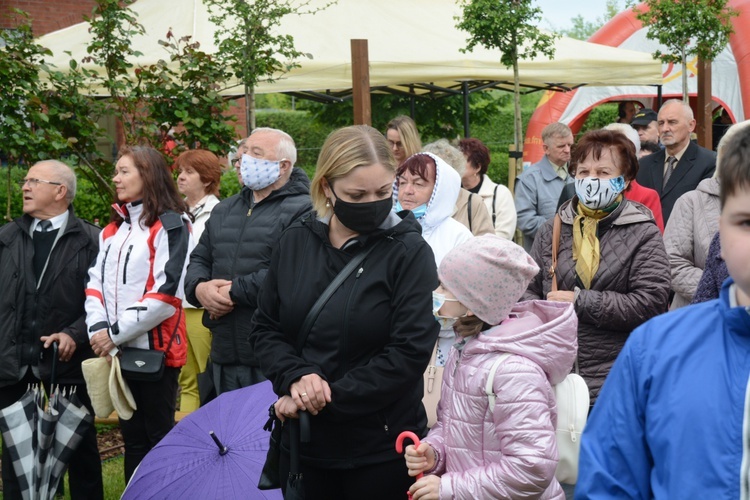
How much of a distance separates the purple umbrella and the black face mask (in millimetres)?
1236

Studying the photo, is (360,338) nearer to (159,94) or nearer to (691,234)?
(691,234)

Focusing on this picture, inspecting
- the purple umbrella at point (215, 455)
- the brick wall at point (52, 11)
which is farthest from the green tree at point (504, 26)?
the brick wall at point (52, 11)

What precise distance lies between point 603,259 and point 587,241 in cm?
13

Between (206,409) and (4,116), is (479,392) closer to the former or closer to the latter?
(206,409)

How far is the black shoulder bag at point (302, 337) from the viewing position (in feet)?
10.9

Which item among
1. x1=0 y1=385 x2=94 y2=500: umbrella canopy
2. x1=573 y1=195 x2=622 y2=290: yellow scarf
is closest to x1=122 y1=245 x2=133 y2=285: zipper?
x1=0 y1=385 x2=94 y2=500: umbrella canopy

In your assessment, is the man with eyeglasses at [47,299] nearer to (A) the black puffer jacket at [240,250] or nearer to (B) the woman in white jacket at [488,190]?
(A) the black puffer jacket at [240,250]

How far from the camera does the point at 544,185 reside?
27.1 feet

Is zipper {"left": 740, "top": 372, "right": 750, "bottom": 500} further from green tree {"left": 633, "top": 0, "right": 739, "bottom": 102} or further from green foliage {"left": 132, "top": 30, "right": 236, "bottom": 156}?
green tree {"left": 633, "top": 0, "right": 739, "bottom": 102}

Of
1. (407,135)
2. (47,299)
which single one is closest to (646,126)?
(407,135)

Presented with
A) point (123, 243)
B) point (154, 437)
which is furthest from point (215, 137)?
point (154, 437)

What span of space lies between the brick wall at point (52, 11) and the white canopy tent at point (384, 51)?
19.4 ft

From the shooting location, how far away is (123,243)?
5441 millimetres

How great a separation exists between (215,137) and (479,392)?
18.4 feet
